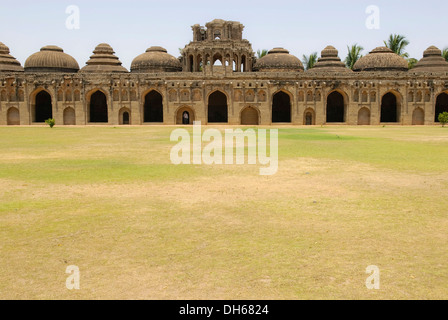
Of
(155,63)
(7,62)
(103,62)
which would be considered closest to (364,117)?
(155,63)

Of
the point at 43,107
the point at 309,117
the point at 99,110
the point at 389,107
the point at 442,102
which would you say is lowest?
the point at 309,117

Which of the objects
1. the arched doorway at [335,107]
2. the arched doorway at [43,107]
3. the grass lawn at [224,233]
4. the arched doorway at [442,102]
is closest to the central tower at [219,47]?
the arched doorway at [335,107]

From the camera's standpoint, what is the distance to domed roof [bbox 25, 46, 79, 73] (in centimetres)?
5672

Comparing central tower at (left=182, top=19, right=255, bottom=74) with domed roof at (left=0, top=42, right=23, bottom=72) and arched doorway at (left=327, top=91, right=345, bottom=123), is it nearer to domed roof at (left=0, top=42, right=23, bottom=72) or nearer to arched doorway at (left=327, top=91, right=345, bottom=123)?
arched doorway at (left=327, top=91, right=345, bottom=123)

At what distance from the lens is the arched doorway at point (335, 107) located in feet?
194

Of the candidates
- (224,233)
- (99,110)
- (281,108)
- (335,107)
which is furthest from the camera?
(281,108)

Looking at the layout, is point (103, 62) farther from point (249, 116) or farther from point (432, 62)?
point (432, 62)

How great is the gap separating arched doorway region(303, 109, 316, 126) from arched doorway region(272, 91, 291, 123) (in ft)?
15.6

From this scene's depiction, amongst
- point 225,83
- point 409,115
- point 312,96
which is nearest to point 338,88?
point 312,96

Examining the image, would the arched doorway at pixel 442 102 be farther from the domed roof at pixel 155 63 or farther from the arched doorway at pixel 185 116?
the domed roof at pixel 155 63

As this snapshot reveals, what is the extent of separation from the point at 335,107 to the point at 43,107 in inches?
1572

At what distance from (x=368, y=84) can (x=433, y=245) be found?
166ft

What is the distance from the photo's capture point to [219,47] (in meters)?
55.9

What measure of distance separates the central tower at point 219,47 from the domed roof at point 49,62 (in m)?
15.8
